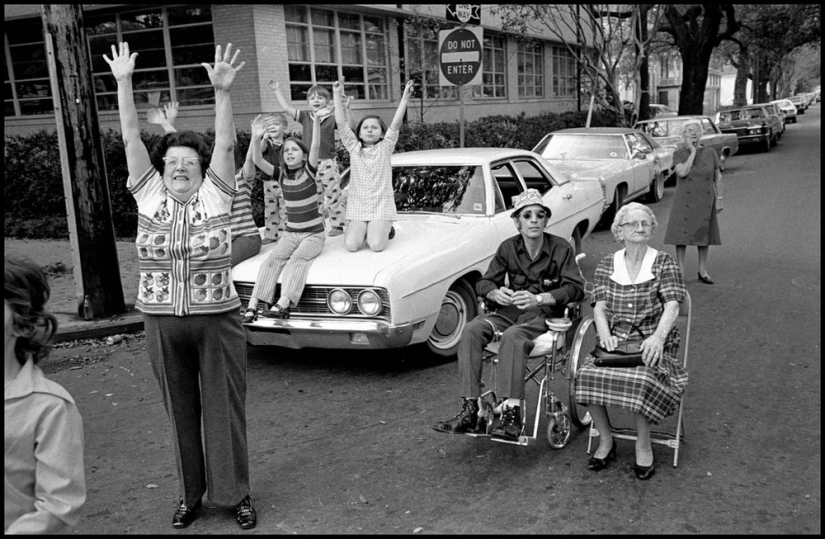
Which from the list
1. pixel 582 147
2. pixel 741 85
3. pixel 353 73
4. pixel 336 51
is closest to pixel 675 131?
pixel 582 147

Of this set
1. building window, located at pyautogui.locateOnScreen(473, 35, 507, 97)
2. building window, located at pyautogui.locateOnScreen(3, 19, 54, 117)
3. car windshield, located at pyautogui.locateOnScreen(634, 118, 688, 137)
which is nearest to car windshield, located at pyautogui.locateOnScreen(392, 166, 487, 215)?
car windshield, located at pyautogui.locateOnScreen(634, 118, 688, 137)

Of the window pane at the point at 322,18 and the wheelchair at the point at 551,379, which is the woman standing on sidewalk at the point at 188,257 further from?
the window pane at the point at 322,18

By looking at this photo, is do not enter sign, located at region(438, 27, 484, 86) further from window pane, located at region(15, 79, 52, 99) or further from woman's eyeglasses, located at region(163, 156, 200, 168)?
window pane, located at region(15, 79, 52, 99)

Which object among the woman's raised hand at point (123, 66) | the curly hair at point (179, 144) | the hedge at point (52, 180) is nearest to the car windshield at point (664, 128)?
the hedge at point (52, 180)

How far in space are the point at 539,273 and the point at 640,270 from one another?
2.22ft

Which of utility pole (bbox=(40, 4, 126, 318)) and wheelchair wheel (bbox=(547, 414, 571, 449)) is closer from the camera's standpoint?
wheelchair wheel (bbox=(547, 414, 571, 449))

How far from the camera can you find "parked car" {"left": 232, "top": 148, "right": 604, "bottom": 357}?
5828 millimetres

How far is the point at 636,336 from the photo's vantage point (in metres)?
4.71

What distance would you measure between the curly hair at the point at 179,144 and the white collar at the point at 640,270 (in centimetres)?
249

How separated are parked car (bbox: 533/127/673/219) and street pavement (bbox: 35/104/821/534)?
5838mm

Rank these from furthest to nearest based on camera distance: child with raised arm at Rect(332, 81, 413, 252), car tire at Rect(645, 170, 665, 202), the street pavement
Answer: car tire at Rect(645, 170, 665, 202) < child with raised arm at Rect(332, 81, 413, 252) < the street pavement

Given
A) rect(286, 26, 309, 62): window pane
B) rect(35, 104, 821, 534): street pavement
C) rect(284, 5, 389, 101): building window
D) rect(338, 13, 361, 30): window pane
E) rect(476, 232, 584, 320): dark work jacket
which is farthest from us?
rect(338, 13, 361, 30): window pane

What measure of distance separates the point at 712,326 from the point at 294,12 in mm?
13420

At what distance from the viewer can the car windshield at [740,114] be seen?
2963cm
